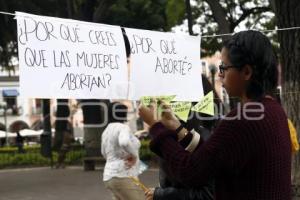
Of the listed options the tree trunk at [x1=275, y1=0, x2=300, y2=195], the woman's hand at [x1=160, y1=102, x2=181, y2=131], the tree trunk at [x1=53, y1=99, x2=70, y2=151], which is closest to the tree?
the tree trunk at [x1=53, y1=99, x2=70, y2=151]

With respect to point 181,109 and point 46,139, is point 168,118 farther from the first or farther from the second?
point 46,139

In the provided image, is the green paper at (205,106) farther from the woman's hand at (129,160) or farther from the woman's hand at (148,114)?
the woman's hand at (129,160)

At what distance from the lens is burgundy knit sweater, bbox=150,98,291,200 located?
2.26 m

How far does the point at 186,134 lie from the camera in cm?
327

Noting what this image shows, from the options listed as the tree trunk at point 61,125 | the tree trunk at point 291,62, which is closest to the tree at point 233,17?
the tree trunk at point 61,125

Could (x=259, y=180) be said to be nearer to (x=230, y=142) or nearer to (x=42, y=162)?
(x=230, y=142)

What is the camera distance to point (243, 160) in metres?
2.26

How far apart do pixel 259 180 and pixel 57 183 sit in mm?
11028

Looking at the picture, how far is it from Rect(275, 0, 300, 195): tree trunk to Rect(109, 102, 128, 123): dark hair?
294 centimetres

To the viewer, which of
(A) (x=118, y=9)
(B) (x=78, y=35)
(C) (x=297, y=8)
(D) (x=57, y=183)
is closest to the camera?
(B) (x=78, y=35)

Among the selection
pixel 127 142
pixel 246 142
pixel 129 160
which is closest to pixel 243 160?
pixel 246 142

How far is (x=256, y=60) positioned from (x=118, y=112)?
405 centimetres

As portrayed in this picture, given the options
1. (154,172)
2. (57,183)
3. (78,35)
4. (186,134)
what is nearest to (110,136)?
(78,35)

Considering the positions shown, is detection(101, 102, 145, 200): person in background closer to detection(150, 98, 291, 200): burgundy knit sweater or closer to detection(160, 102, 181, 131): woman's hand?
detection(160, 102, 181, 131): woman's hand
